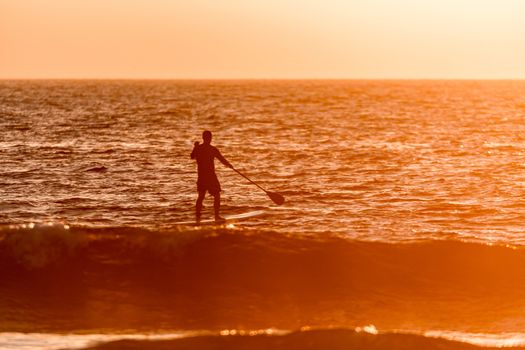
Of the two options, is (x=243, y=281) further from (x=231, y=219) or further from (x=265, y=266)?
(x=231, y=219)

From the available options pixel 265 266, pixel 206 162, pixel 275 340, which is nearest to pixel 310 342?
pixel 275 340

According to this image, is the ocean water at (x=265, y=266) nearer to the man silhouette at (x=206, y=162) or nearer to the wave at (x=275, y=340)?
the wave at (x=275, y=340)

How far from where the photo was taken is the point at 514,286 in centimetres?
1612

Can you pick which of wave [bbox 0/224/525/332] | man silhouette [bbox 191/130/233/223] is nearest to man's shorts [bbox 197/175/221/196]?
man silhouette [bbox 191/130/233/223]

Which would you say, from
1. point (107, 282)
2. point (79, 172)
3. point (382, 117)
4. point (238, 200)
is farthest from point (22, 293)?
point (382, 117)

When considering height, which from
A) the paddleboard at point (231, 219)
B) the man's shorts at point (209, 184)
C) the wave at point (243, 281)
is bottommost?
the paddleboard at point (231, 219)

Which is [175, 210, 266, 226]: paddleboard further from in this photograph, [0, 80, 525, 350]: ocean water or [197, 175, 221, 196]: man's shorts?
[197, 175, 221, 196]: man's shorts

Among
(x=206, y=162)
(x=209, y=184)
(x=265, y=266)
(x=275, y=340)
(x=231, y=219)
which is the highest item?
(x=206, y=162)

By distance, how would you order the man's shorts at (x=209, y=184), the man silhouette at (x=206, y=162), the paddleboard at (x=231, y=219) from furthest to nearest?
the paddleboard at (x=231, y=219), the man's shorts at (x=209, y=184), the man silhouette at (x=206, y=162)

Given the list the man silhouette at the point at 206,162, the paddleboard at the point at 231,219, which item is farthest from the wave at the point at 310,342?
the paddleboard at the point at 231,219

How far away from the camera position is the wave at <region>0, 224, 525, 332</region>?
14.5m

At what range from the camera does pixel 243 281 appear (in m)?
16.4

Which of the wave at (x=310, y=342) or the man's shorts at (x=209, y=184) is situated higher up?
the man's shorts at (x=209, y=184)

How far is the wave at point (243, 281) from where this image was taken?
14508mm
